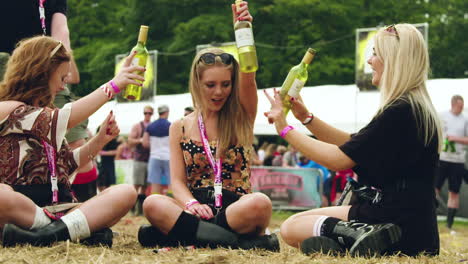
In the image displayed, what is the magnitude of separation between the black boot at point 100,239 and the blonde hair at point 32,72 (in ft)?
2.75

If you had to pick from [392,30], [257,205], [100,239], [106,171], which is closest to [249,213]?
[257,205]

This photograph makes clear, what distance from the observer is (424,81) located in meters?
3.76

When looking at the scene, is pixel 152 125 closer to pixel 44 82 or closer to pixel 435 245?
pixel 44 82

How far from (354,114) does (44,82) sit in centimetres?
1086

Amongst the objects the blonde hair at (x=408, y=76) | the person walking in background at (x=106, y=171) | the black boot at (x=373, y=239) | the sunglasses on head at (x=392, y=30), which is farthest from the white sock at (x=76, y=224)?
the person walking in background at (x=106, y=171)

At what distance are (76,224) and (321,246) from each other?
4.62ft

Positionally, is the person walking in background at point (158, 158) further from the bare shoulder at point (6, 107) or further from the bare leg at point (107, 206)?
the bare shoulder at point (6, 107)

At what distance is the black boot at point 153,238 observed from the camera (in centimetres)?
429

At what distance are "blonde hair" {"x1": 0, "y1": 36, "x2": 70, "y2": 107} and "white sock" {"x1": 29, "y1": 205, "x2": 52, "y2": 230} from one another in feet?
2.11

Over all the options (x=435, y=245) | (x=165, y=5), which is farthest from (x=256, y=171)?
(x=165, y=5)

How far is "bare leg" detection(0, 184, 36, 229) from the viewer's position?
12.8 ft

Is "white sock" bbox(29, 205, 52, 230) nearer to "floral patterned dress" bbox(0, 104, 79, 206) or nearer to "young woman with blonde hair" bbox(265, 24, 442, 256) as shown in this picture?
"floral patterned dress" bbox(0, 104, 79, 206)

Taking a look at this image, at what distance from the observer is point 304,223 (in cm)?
400

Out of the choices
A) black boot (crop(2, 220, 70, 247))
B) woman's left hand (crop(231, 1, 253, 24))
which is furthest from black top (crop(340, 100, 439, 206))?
black boot (crop(2, 220, 70, 247))
